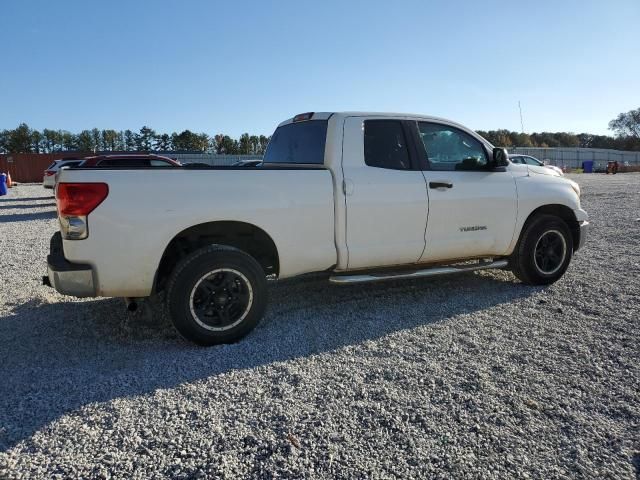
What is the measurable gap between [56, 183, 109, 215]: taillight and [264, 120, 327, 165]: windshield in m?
2.08

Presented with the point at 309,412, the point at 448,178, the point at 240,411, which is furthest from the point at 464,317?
the point at 240,411

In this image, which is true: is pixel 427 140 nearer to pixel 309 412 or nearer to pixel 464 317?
pixel 464 317

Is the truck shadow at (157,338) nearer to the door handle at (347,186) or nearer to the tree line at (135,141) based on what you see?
the door handle at (347,186)

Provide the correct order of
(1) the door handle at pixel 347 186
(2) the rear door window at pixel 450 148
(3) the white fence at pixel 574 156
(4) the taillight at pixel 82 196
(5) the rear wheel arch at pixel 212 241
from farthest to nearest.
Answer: (3) the white fence at pixel 574 156, (2) the rear door window at pixel 450 148, (1) the door handle at pixel 347 186, (5) the rear wheel arch at pixel 212 241, (4) the taillight at pixel 82 196

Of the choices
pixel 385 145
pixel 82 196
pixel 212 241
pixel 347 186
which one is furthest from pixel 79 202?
pixel 385 145

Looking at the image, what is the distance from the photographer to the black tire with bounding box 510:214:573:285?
5.43 metres

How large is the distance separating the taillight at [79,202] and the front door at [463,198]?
10.00ft

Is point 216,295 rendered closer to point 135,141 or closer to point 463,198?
point 463,198

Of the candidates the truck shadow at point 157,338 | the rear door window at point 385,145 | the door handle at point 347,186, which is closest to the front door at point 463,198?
the rear door window at point 385,145

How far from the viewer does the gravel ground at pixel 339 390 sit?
239 centimetres

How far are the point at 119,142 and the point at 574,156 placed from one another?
8403cm

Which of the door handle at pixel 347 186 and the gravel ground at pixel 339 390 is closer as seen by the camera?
the gravel ground at pixel 339 390

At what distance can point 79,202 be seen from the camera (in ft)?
11.3

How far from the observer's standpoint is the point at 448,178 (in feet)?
16.0
